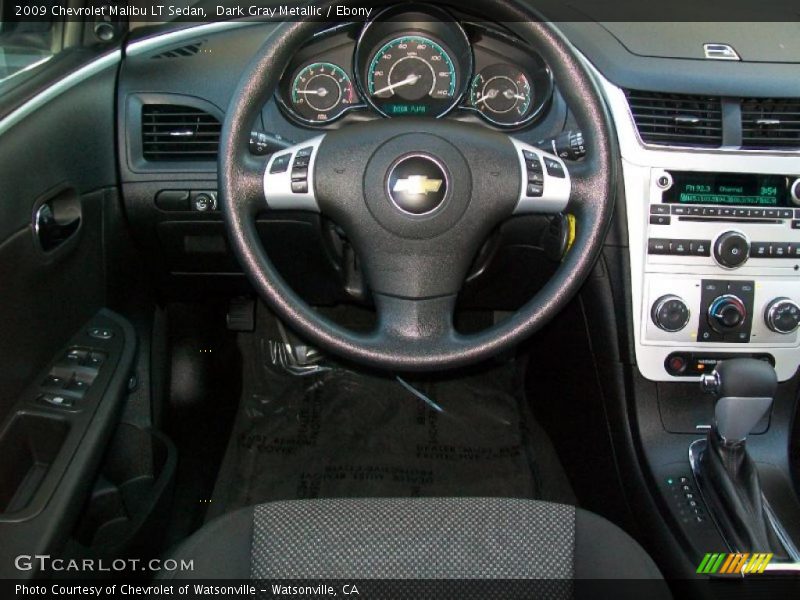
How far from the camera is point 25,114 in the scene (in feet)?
5.20

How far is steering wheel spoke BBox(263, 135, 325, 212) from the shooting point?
149cm

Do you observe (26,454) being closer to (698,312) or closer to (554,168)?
(554,168)

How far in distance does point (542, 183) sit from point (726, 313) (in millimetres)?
592

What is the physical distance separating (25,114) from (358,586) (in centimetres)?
105

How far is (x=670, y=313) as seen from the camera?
6.04 ft

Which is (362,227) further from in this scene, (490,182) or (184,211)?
(184,211)

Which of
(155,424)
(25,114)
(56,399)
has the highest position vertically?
(25,114)

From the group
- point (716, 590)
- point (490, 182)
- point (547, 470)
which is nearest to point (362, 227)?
point (490, 182)

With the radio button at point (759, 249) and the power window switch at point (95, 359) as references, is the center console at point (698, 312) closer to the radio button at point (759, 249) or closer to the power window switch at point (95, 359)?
the radio button at point (759, 249)

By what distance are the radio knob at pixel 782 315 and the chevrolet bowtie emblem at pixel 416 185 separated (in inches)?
34.1

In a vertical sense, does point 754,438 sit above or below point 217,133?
below

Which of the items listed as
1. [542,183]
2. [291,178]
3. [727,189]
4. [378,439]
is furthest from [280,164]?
[378,439]

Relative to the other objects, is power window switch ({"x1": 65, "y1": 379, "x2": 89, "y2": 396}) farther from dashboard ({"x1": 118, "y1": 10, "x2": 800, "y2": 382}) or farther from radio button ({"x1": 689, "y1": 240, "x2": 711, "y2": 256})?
radio button ({"x1": 689, "y1": 240, "x2": 711, "y2": 256})

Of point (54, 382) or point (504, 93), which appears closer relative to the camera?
point (54, 382)
